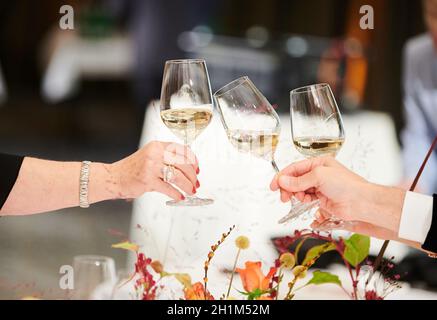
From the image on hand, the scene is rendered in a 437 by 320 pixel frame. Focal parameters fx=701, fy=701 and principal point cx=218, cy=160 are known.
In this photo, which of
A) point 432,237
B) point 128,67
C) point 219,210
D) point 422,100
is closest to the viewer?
point 432,237

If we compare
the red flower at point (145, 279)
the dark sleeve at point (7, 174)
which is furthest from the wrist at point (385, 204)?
the dark sleeve at point (7, 174)

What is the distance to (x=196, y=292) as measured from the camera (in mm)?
1176

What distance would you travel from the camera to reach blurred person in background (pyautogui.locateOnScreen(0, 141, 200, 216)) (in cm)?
119

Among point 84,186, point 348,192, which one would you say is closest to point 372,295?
point 348,192

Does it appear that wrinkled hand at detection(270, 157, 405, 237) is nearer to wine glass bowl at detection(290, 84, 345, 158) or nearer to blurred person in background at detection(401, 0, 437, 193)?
wine glass bowl at detection(290, 84, 345, 158)

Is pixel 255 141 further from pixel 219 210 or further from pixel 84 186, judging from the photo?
pixel 84 186

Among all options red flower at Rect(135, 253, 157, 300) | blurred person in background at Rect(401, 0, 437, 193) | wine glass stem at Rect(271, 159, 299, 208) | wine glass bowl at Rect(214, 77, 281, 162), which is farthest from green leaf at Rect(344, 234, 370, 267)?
blurred person in background at Rect(401, 0, 437, 193)

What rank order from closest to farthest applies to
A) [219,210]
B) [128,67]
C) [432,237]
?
1. [432,237]
2. [219,210]
3. [128,67]

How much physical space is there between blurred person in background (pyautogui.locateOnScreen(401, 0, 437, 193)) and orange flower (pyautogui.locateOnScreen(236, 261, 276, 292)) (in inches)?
47.3

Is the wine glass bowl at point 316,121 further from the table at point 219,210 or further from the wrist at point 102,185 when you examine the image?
the wrist at point 102,185

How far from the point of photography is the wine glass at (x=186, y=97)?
1.15m

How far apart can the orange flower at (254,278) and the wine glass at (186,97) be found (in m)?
0.15

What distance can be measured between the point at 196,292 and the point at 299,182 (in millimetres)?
252

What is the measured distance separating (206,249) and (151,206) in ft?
0.48
